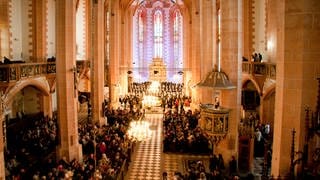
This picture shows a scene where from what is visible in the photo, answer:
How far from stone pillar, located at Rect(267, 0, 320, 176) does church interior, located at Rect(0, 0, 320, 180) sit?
0.08 feet

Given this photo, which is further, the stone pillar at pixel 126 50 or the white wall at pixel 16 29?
the stone pillar at pixel 126 50

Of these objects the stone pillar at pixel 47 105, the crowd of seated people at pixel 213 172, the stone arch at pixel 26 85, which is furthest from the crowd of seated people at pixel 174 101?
the crowd of seated people at pixel 213 172

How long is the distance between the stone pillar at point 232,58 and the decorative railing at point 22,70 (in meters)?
9.30

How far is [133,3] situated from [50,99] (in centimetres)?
2711

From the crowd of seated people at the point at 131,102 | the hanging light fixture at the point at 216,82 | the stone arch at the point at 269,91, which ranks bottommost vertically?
the crowd of seated people at the point at 131,102

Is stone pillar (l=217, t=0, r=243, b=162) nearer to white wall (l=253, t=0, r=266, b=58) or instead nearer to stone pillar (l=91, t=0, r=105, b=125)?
white wall (l=253, t=0, r=266, b=58)

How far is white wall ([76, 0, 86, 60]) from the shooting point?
31.4 m

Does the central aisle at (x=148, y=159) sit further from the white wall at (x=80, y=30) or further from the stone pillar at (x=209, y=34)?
the white wall at (x=80, y=30)

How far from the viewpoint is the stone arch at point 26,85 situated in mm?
18266

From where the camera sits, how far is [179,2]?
48.5 meters

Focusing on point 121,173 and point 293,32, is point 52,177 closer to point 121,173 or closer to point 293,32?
point 121,173

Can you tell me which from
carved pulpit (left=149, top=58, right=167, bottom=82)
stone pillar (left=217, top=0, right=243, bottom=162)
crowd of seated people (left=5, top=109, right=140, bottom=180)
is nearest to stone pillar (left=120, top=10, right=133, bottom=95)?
carved pulpit (left=149, top=58, right=167, bottom=82)

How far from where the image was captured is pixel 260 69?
67.7ft

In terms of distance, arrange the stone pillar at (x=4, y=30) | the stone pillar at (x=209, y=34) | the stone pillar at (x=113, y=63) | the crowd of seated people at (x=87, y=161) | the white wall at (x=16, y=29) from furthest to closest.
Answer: the stone pillar at (x=113, y=63) < the stone pillar at (x=209, y=34) < the white wall at (x=16, y=29) < the stone pillar at (x=4, y=30) < the crowd of seated people at (x=87, y=161)
